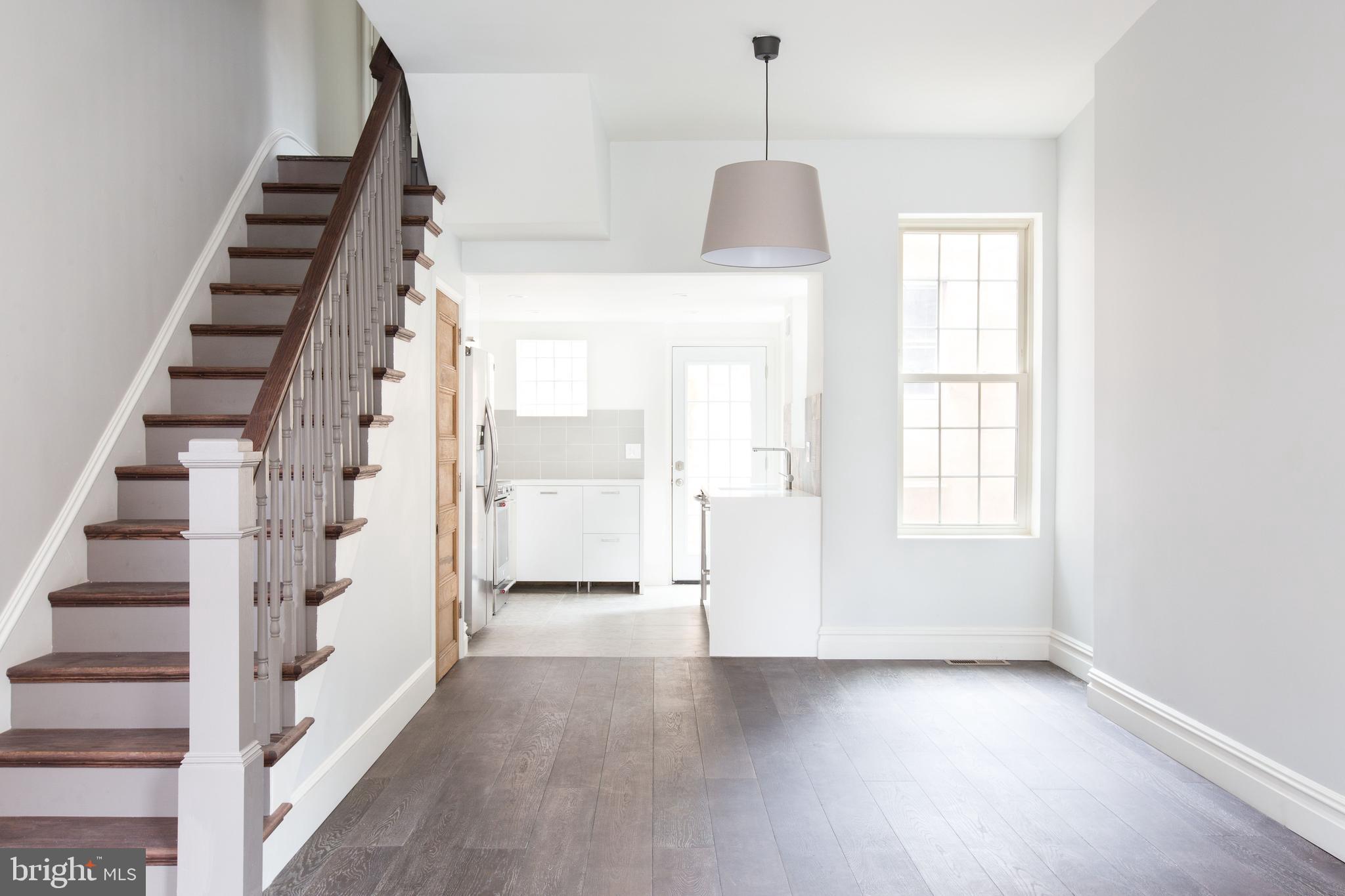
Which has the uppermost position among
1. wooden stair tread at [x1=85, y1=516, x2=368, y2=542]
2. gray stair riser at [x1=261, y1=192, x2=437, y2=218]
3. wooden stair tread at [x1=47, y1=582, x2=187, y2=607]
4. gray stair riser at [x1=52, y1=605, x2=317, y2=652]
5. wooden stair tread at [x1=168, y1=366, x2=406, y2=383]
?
gray stair riser at [x1=261, y1=192, x2=437, y2=218]

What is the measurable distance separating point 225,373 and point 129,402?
1.10 ft

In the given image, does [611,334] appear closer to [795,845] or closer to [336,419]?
[336,419]

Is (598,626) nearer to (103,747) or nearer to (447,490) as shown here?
(447,490)

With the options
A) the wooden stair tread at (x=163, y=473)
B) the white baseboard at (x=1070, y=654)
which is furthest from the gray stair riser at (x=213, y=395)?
the white baseboard at (x=1070, y=654)

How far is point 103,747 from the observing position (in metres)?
2.22

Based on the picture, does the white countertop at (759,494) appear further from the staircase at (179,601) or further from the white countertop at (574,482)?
the staircase at (179,601)

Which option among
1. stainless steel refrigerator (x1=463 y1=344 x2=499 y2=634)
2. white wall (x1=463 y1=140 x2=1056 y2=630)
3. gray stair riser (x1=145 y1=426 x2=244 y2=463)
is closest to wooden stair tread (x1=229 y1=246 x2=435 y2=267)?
gray stair riser (x1=145 y1=426 x2=244 y2=463)

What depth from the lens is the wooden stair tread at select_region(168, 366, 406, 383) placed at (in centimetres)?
320

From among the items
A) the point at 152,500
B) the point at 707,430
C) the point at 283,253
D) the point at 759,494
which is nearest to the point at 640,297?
the point at 759,494

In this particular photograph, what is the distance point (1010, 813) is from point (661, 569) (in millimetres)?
4703

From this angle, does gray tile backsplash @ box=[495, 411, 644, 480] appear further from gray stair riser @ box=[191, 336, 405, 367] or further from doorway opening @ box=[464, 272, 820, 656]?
gray stair riser @ box=[191, 336, 405, 367]

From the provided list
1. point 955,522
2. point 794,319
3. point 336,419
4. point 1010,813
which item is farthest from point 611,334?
point 1010,813

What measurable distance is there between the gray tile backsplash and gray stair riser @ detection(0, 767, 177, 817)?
522 centimetres

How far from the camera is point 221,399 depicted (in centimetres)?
324
